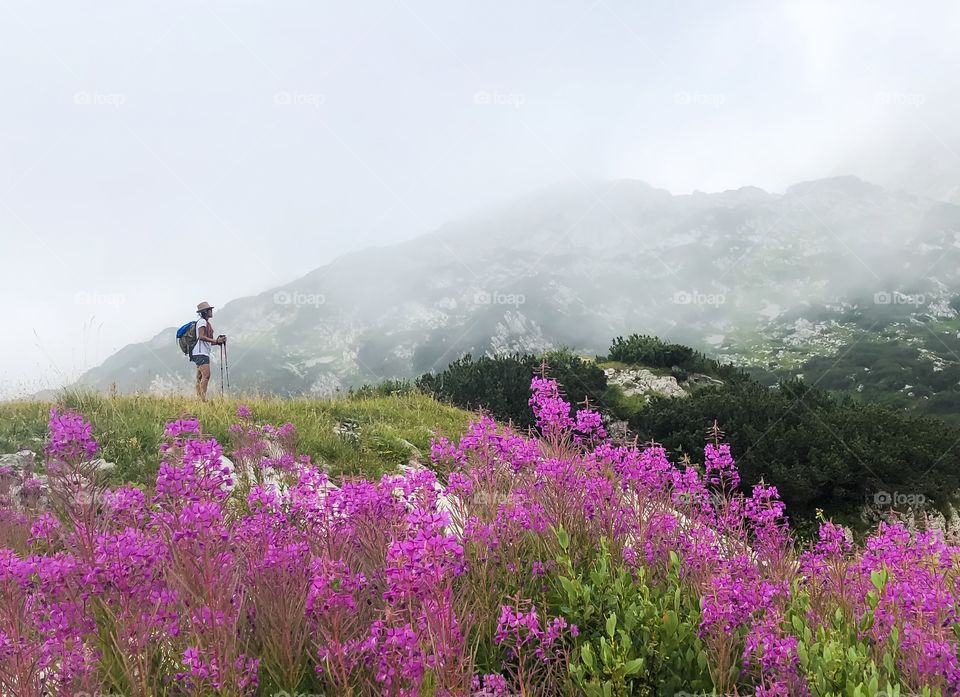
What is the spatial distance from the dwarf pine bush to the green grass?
4719 millimetres

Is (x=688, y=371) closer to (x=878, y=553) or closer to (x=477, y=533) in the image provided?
(x=878, y=553)

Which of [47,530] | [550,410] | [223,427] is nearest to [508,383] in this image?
[223,427]

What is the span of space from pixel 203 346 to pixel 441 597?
14.2 meters

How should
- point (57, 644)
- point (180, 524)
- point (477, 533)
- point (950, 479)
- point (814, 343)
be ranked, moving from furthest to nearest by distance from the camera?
1. point (814, 343)
2. point (950, 479)
3. point (477, 533)
4. point (180, 524)
5. point (57, 644)

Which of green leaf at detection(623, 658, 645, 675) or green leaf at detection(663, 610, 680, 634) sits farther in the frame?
green leaf at detection(663, 610, 680, 634)

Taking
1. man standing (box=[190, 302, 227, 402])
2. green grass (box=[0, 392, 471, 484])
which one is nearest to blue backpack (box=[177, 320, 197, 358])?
man standing (box=[190, 302, 227, 402])

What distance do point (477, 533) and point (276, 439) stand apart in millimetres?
4796

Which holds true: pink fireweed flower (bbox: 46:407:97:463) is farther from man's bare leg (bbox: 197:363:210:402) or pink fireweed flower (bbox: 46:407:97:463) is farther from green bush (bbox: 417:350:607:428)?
green bush (bbox: 417:350:607:428)

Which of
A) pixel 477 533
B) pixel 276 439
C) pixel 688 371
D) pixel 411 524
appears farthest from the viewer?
pixel 688 371

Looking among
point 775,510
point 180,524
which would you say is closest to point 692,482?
point 775,510

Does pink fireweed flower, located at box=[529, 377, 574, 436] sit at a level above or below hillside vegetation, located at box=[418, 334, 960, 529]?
above

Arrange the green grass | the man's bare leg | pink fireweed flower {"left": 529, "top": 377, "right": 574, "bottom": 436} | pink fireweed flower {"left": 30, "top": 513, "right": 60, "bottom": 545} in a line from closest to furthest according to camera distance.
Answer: pink fireweed flower {"left": 30, "top": 513, "right": 60, "bottom": 545} → pink fireweed flower {"left": 529, "top": 377, "right": 574, "bottom": 436} → the green grass → the man's bare leg

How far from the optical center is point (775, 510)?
4.36m

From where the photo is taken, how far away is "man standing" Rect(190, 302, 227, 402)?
14266 mm
